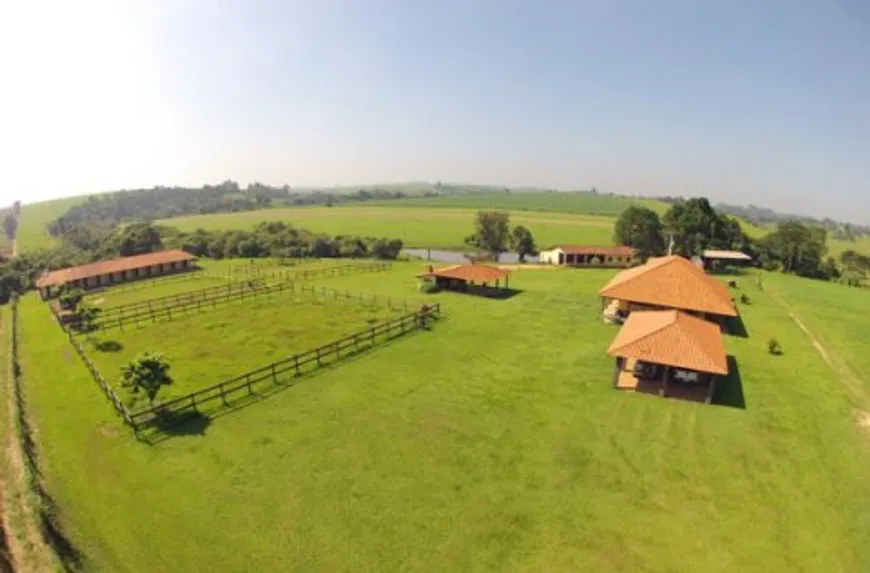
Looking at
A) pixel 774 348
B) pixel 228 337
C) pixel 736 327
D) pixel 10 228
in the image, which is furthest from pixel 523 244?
pixel 10 228

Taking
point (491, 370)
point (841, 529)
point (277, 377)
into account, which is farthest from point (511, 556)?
point (277, 377)

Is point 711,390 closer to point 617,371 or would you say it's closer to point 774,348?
point 617,371

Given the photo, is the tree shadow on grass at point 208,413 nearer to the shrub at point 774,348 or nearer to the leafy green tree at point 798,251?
the shrub at point 774,348

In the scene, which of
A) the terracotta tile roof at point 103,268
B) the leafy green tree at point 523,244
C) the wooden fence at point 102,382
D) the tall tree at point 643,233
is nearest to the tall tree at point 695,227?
the tall tree at point 643,233

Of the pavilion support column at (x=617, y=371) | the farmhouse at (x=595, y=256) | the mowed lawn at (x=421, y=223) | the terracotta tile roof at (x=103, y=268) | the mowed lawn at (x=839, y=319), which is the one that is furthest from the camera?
the mowed lawn at (x=421, y=223)

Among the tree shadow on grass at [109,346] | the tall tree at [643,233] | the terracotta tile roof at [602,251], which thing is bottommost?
the tree shadow on grass at [109,346]

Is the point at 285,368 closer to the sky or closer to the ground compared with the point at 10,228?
closer to the sky

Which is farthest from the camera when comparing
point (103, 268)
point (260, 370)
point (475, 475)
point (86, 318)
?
point (103, 268)
